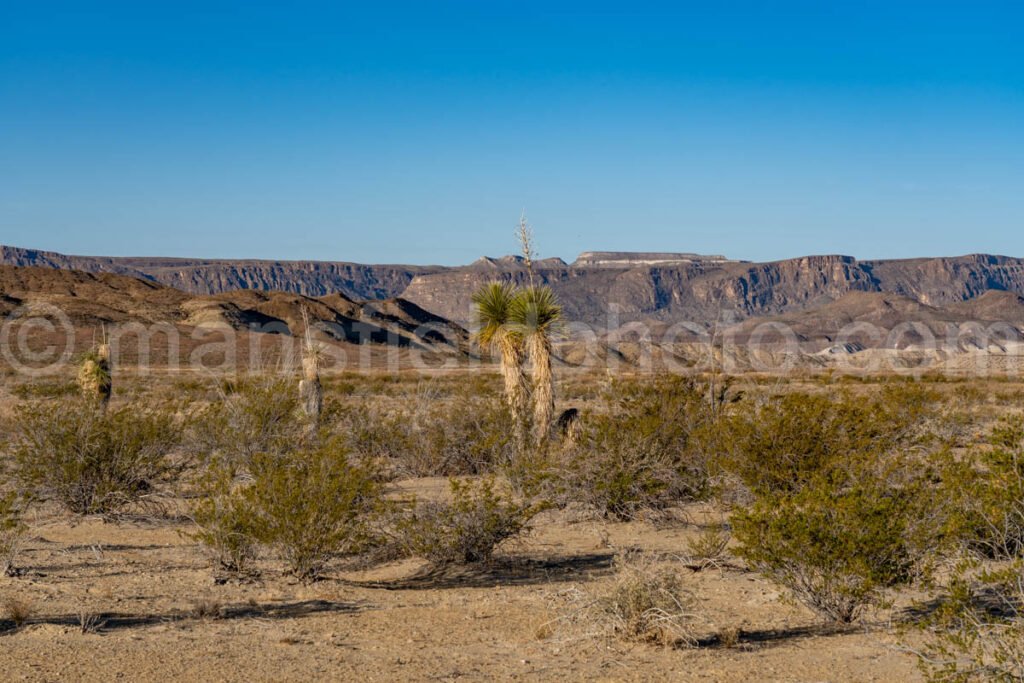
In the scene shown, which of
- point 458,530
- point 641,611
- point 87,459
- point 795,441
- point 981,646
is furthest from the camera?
point 87,459

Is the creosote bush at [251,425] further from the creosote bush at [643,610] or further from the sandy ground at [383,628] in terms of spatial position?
the creosote bush at [643,610]

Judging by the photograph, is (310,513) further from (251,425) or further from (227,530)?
(251,425)

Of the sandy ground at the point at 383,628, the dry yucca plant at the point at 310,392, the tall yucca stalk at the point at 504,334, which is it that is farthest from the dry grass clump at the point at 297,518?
the dry yucca plant at the point at 310,392

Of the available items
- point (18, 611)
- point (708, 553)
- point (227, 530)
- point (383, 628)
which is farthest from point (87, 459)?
point (708, 553)

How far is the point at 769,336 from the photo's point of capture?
161000 millimetres

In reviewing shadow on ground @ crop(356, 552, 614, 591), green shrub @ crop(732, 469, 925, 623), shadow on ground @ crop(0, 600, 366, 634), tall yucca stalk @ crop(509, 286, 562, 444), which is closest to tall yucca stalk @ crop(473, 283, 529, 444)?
tall yucca stalk @ crop(509, 286, 562, 444)

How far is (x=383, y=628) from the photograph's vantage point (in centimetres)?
817

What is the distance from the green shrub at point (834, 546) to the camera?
25.6 feet

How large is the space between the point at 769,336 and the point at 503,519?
6176 inches

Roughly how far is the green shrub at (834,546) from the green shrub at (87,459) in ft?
28.2

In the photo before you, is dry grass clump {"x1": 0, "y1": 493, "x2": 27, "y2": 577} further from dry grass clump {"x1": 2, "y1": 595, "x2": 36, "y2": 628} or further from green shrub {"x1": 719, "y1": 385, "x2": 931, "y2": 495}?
green shrub {"x1": 719, "y1": 385, "x2": 931, "y2": 495}

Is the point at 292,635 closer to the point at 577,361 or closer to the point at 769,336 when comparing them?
the point at 577,361

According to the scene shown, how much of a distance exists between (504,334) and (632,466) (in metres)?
4.74

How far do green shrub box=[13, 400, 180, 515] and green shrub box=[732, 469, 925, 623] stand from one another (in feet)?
28.2
